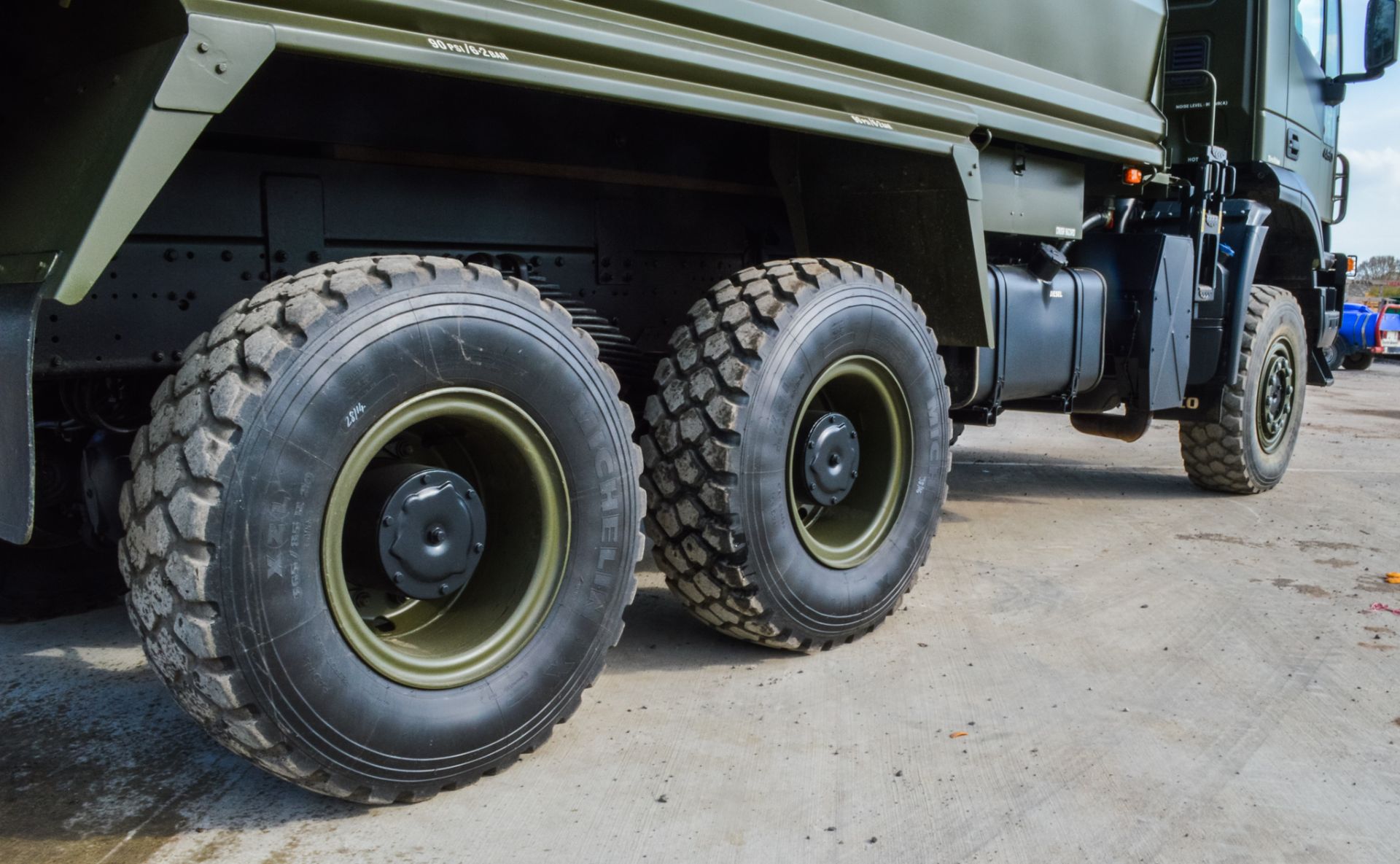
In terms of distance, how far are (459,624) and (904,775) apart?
112 centimetres

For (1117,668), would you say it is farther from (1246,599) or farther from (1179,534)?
(1179,534)

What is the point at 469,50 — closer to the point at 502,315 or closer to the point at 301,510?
the point at 502,315

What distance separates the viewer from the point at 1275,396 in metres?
6.72

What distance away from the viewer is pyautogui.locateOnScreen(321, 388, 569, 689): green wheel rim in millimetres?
2539

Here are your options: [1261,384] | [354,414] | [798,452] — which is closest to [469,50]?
[354,414]

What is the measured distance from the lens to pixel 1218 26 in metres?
6.25

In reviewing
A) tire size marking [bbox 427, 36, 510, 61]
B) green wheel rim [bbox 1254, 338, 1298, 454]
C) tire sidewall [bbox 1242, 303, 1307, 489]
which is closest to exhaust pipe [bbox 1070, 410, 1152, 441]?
tire sidewall [bbox 1242, 303, 1307, 489]

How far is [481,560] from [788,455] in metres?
0.97

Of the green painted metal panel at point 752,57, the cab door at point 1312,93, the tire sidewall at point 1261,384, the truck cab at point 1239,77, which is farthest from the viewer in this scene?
the cab door at point 1312,93

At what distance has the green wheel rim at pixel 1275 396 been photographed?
6.61m

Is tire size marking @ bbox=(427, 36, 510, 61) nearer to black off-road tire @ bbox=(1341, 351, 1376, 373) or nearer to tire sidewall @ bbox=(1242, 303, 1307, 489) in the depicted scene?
tire sidewall @ bbox=(1242, 303, 1307, 489)

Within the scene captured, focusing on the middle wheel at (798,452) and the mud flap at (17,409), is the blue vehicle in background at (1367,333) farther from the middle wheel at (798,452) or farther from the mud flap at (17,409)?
the mud flap at (17,409)

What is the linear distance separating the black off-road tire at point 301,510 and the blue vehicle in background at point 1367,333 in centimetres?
1665

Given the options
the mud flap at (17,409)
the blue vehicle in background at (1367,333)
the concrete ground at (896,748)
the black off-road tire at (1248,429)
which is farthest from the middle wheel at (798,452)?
the blue vehicle in background at (1367,333)
